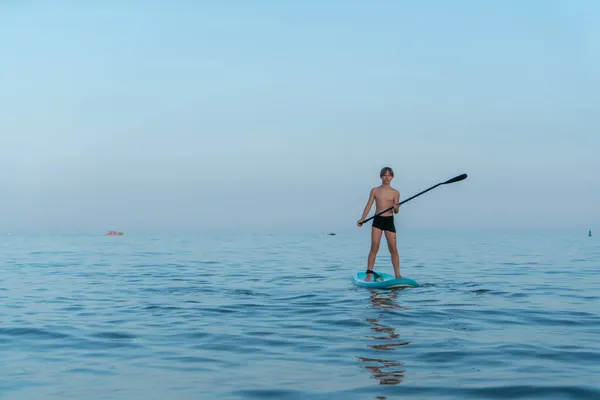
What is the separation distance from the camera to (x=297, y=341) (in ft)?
25.3

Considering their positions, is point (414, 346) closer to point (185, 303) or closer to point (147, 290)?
point (185, 303)

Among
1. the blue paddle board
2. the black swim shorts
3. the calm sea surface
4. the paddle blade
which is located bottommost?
the calm sea surface

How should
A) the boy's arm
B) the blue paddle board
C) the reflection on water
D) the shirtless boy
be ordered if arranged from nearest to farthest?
the reflection on water
the blue paddle board
the shirtless boy
the boy's arm

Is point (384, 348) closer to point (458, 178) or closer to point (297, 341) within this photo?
point (297, 341)

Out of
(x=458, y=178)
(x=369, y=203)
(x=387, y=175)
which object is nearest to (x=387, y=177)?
(x=387, y=175)

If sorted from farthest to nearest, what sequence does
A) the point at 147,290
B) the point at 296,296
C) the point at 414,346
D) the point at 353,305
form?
the point at 147,290
the point at 296,296
the point at 353,305
the point at 414,346

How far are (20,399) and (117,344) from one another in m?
2.29

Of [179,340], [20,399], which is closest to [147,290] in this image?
[179,340]

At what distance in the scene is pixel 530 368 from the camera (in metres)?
6.24

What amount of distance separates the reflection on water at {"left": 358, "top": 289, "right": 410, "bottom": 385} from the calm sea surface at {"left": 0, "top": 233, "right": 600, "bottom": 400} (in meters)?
0.02

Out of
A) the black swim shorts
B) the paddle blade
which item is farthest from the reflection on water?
the paddle blade

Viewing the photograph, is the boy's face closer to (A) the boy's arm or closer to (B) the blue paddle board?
(A) the boy's arm

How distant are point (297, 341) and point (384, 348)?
1037 mm

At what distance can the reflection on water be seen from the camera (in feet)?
19.4
